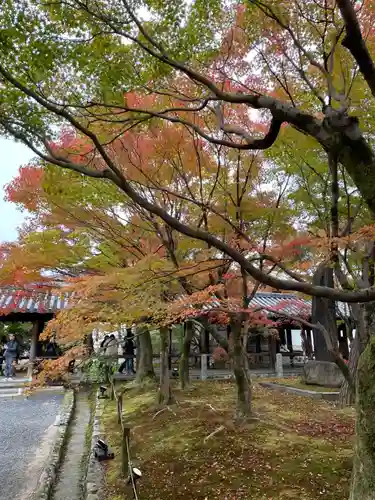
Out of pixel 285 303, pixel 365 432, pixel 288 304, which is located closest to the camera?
pixel 365 432

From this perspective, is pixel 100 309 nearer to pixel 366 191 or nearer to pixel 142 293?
pixel 142 293

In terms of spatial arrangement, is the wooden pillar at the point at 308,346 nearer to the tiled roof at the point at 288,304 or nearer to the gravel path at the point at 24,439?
the tiled roof at the point at 288,304

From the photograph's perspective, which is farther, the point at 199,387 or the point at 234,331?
the point at 199,387

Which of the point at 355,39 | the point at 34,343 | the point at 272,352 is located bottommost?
the point at 272,352

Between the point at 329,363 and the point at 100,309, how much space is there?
9.03m

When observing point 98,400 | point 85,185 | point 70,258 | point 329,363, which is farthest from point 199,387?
point 85,185

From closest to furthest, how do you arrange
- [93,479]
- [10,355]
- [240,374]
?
[93,479]
[240,374]
[10,355]

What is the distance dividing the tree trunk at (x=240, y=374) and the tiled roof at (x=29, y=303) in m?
10.7

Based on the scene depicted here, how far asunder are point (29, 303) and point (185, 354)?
898 cm

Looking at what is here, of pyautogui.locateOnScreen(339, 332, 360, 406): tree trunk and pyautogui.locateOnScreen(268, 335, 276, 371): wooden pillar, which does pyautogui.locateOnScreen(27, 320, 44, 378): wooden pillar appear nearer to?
pyautogui.locateOnScreen(268, 335, 276, 371): wooden pillar

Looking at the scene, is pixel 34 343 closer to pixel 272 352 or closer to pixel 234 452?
pixel 272 352

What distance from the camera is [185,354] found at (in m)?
13.7

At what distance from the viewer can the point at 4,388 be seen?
54.2ft

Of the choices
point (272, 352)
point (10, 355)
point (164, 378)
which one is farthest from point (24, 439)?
point (272, 352)
